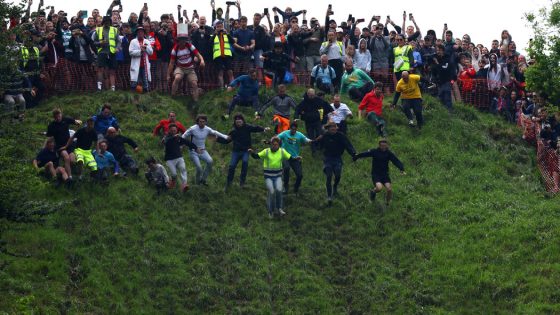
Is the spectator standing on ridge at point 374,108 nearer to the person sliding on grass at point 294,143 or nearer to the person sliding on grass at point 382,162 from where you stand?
the person sliding on grass at point 294,143

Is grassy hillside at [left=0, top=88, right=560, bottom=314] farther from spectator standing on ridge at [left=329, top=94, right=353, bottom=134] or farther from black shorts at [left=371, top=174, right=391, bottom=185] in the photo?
spectator standing on ridge at [left=329, top=94, right=353, bottom=134]

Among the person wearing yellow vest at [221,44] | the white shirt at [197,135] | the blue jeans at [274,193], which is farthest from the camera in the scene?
the person wearing yellow vest at [221,44]

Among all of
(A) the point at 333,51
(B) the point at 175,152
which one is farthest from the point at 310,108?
(A) the point at 333,51

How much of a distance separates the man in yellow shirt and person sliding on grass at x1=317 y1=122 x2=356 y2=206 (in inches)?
207

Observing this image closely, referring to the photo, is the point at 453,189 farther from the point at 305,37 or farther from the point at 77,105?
the point at 77,105

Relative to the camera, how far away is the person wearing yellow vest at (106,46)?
34969mm

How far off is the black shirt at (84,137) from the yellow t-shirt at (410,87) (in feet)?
32.6

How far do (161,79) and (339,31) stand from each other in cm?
604

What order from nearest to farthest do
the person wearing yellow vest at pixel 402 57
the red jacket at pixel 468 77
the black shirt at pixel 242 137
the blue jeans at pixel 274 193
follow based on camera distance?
the blue jeans at pixel 274 193 → the black shirt at pixel 242 137 → the person wearing yellow vest at pixel 402 57 → the red jacket at pixel 468 77

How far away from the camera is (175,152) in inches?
1174

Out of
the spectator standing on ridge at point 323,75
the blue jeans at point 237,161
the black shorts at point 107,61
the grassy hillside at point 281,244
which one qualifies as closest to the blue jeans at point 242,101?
the grassy hillside at point 281,244

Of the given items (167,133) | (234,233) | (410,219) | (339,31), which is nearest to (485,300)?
(410,219)

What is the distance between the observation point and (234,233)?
2853cm

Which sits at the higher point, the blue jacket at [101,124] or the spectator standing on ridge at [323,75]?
the spectator standing on ridge at [323,75]
